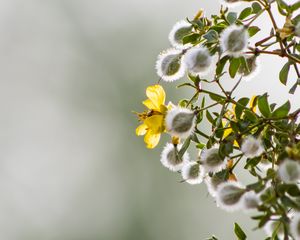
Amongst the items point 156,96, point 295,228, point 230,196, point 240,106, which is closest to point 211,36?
point 240,106

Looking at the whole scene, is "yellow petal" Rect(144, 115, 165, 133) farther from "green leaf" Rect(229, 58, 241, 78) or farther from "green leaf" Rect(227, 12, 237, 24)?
"green leaf" Rect(227, 12, 237, 24)

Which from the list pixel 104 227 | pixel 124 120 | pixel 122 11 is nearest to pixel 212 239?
pixel 104 227

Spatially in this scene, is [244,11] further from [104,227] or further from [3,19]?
[3,19]

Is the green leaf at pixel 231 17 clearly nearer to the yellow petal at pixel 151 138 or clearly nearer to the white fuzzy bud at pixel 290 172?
the yellow petal at pixel 151 138

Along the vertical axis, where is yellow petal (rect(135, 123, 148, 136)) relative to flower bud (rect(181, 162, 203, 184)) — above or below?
above

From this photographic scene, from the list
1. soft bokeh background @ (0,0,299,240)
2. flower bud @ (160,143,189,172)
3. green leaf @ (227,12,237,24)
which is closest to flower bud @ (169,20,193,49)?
green leaf @ (227,12,237,24)

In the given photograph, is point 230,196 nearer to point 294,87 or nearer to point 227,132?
point 227,132
